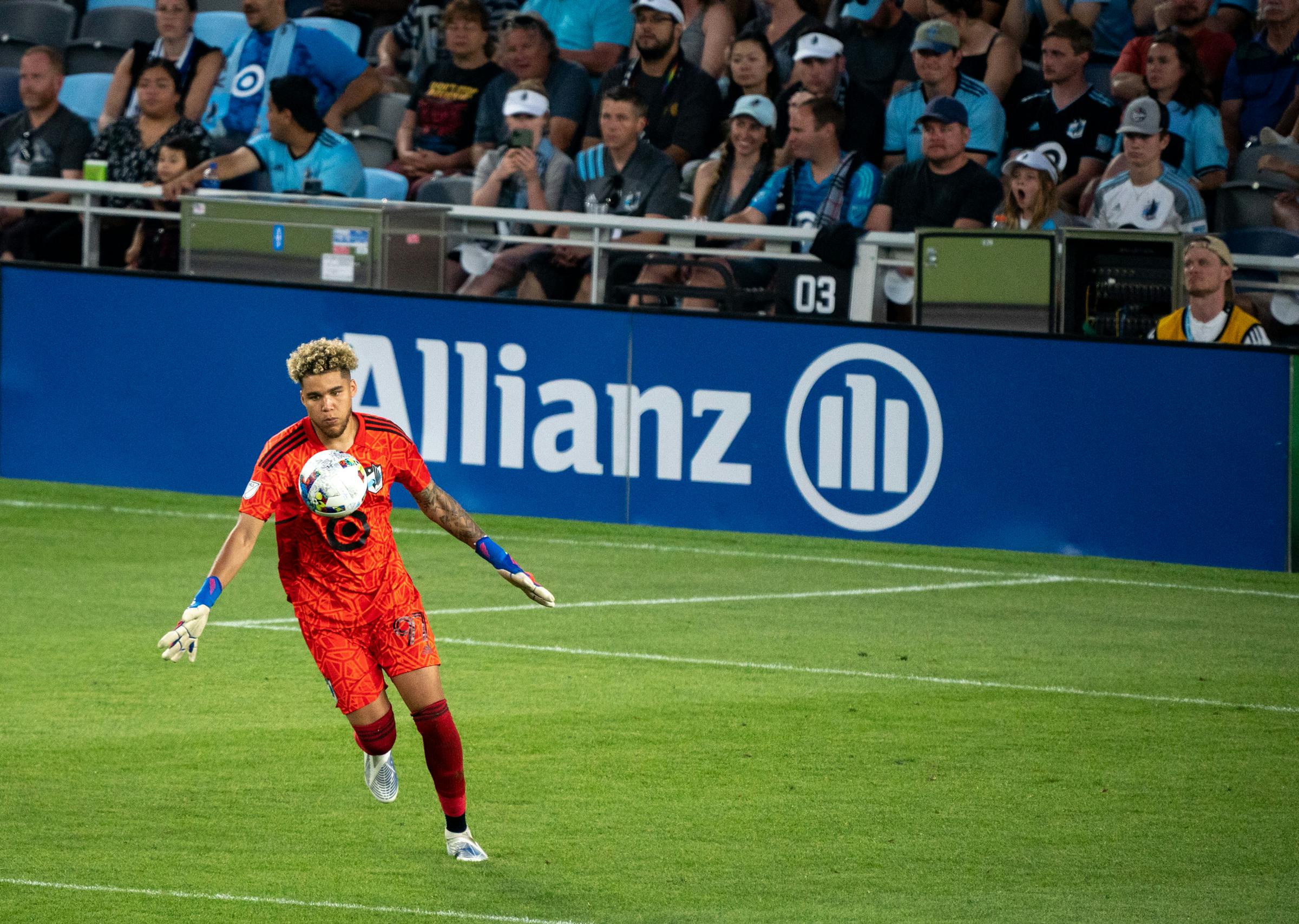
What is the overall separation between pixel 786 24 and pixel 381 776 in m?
10.4

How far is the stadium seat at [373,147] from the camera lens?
57.5ft

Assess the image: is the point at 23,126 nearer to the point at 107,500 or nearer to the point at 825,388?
the point at 107,500

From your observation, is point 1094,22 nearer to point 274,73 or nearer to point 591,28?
point 591,28

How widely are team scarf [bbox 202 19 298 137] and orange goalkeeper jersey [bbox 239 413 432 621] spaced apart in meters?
11.0

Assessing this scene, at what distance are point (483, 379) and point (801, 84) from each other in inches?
135

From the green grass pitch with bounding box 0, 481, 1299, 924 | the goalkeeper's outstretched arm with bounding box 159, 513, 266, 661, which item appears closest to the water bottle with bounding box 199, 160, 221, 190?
the green grass pitch with bounding box 0, 481, 1299, 924

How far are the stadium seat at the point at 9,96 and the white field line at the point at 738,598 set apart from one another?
10180 mm

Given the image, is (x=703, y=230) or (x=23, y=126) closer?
(x=703, y=230)

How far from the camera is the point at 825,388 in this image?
1306cm

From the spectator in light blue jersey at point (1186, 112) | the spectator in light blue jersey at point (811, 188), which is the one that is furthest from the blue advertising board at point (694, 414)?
the spectator in light blue jersey at point (1186, 112)

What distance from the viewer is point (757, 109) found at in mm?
14867

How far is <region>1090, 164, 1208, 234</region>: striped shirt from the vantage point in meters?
13.6

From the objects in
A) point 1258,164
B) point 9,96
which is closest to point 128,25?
point 9,96

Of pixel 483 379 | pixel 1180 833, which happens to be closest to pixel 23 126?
pixel 483 379
